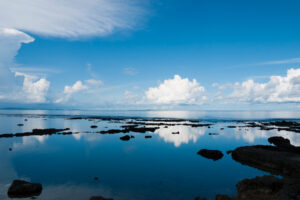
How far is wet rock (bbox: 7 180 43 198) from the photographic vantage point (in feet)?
57.0

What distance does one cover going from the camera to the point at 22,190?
17531 millimetres

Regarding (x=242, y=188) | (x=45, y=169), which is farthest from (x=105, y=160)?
(x=242, y=188)

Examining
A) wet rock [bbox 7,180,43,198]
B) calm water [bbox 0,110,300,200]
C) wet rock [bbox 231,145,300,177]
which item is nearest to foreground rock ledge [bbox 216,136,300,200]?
wet rock [bbox 231,145,300,177]

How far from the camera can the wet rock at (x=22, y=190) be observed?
1738cm

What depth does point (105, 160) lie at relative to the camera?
31.0 metres

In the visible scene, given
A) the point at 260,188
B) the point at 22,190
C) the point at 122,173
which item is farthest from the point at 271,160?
the point at 22,190

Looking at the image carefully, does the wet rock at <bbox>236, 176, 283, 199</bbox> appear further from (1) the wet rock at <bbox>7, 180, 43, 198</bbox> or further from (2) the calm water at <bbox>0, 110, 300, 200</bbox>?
(1) the wet rock at <bbox>7, 180, 43, 198</bbox>

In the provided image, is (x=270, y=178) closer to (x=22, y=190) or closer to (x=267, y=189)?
(x=267, y=189)

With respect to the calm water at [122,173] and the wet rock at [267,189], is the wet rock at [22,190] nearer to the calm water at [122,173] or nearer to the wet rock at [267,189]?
the calm water at [122,173]

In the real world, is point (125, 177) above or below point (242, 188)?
below

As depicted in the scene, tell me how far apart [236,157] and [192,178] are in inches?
531

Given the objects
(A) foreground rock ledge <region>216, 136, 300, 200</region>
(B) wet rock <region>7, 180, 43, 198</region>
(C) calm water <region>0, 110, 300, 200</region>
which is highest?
(A) foreground rock ledge <region>216, 136, 300, 200</region>

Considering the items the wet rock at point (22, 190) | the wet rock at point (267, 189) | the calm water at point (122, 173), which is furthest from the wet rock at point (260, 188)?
the wet rock at point (22, 190)

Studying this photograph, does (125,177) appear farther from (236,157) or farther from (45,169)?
(236,157)
